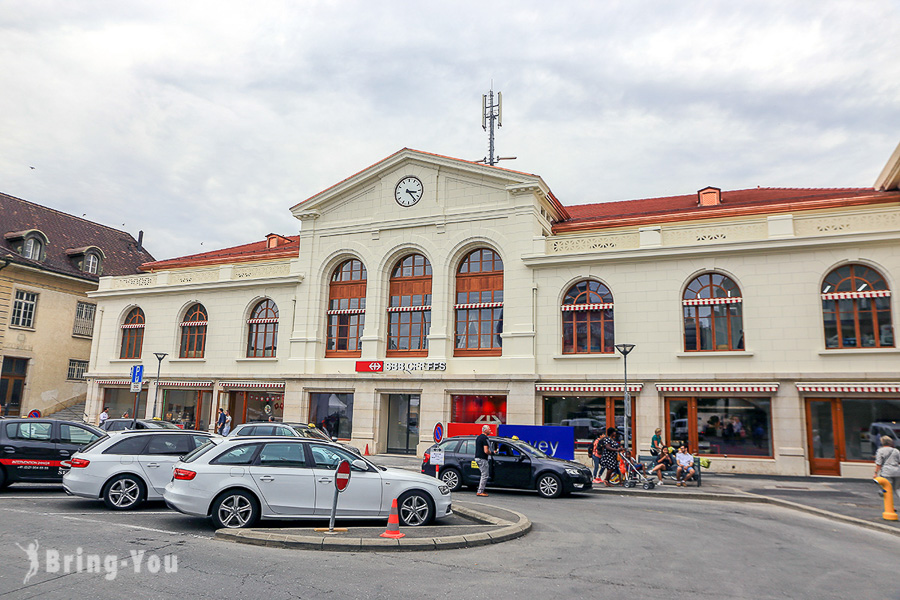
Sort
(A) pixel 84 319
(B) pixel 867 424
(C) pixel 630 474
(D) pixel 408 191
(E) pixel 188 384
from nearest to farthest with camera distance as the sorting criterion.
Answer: (C) pixel 630 474, (B) pixel 867 424, (D) pixel 408 191, (E) pixel 188 384, (A) pixel 84 319

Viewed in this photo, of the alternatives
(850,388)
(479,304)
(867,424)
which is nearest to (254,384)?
(479,304)

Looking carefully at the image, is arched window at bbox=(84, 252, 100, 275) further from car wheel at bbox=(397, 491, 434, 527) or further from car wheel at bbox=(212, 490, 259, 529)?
car wheel at bbox=(397, 491, 434, 527)

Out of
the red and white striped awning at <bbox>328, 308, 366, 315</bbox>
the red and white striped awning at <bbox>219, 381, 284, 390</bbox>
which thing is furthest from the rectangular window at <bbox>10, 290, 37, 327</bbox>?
the red and white striped awning at <bbox>328, 308, 366, 315</bbox>

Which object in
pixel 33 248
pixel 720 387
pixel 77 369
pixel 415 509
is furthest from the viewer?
pixel 77 369

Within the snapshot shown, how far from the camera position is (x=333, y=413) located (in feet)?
95.1

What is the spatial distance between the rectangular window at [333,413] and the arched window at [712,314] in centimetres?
1477

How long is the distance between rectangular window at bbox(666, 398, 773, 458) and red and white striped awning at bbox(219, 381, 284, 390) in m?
17.5

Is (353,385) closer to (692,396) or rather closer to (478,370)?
(478,370)

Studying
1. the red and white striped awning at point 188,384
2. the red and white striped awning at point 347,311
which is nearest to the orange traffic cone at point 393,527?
the red and white striped awning at point 347,311

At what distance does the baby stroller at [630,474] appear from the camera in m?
18.1

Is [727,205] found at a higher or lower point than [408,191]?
lower

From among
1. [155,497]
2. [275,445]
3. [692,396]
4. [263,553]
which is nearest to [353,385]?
[692,396]

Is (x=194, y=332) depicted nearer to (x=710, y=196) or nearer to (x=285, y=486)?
(x=285, y=486)

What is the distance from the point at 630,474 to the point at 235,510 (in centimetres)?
1232
